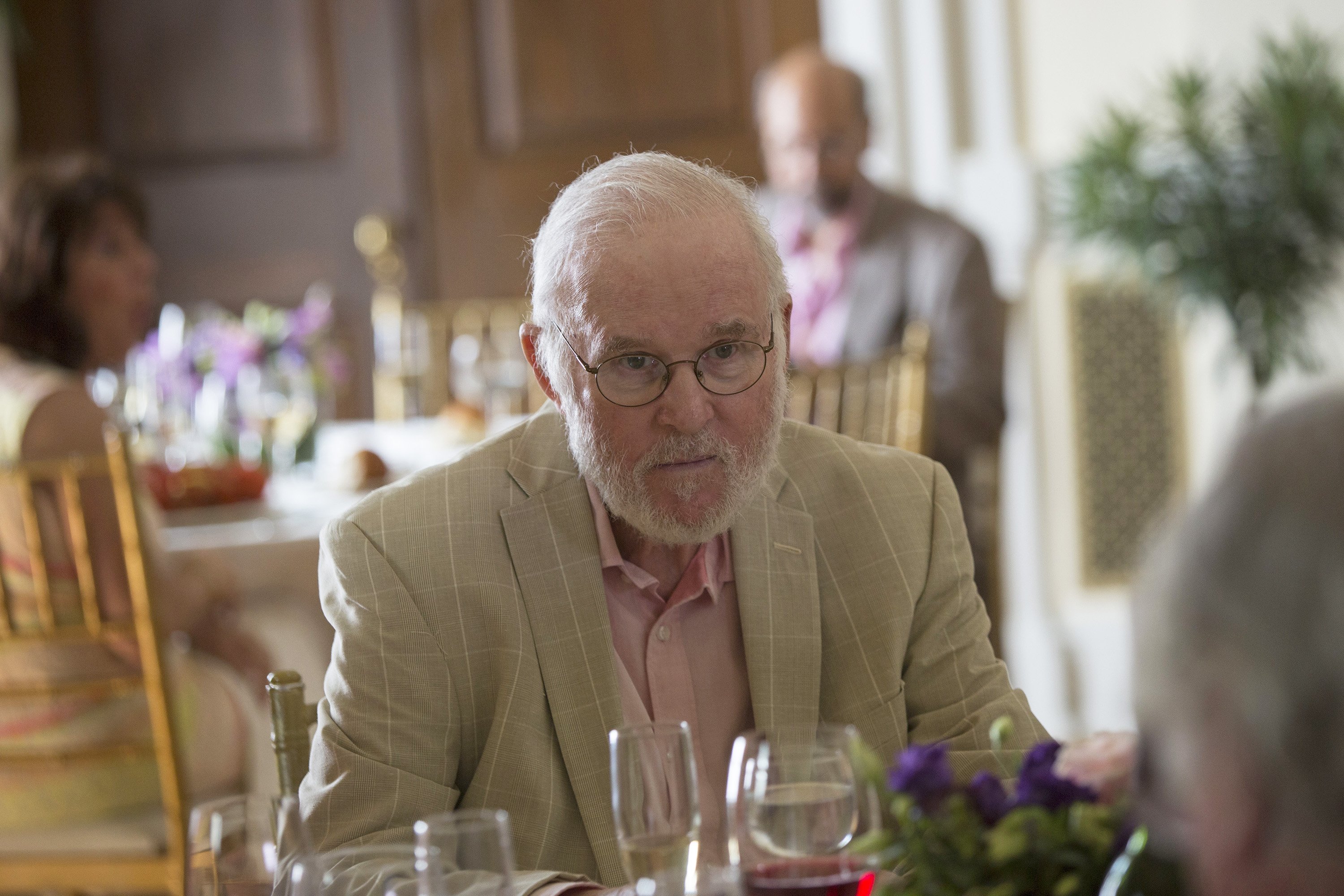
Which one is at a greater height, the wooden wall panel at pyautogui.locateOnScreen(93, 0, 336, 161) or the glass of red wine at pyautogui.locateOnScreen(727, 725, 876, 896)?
the wooden wall panel at pyautogui.locateOnScreen(93, 0, 336, 161)

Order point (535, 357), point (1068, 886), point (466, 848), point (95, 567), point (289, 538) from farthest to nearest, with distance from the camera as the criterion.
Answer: point (289, 538)
point (95, 567)
point (535, 357)
point (466, 848)
point (1068, 886)

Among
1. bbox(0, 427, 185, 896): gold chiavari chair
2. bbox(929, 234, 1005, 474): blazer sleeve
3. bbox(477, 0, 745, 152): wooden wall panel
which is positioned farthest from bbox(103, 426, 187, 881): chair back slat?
bbox(477, 0, 745, 152): wooden wall panel

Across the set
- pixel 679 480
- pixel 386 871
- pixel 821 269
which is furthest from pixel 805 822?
pixel 821 269

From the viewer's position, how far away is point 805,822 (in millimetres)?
881

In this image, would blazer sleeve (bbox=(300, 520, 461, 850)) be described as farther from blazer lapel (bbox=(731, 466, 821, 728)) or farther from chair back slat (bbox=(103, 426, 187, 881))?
chair back slat (bbox=(103, 426, 187, 881))

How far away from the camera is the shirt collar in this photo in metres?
1.54

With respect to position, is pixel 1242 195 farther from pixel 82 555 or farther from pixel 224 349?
pixel 82 555

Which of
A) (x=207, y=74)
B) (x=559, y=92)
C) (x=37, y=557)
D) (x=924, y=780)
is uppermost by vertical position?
(x=207, y=74)

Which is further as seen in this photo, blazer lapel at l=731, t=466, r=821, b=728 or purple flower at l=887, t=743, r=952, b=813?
blazer lapel at l=731, t=466, r=821, b=728

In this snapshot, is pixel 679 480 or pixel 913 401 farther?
pixel 913 401

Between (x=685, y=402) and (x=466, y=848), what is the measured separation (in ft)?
2.14

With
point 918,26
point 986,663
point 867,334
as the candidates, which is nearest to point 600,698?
point 986,663

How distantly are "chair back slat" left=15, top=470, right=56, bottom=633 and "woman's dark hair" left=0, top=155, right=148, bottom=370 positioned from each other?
2.40 feet

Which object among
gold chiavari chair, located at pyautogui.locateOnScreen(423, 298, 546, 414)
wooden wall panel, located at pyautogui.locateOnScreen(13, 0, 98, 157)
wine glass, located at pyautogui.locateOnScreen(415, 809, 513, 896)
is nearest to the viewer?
wine glass, located at pyautogui.locateOnScreen(415, 809, 513, 896)
